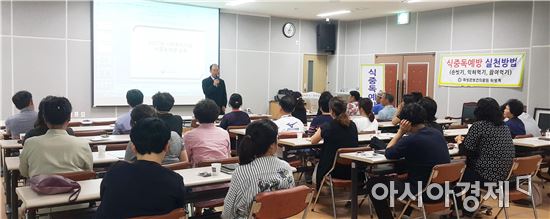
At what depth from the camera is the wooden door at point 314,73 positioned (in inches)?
456

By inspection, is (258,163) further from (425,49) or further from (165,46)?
(425,49)

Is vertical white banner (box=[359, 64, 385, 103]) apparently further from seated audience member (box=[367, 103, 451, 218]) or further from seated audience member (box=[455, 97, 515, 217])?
seated audience member (box=[367, 103, 451, 218])

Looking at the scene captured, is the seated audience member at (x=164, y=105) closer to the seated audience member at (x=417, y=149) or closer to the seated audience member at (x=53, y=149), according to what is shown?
the seated audience member at (x=53, y=149)

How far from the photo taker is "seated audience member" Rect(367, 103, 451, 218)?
11.9 ft

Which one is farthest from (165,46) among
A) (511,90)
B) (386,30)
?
(511,90)

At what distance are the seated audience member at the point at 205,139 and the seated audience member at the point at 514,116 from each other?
3774 mm

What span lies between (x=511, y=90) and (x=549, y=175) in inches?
139

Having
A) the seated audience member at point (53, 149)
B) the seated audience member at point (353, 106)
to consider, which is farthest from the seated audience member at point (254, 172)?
the seated audience member at point (353, 106)

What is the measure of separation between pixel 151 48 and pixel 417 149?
261 inches

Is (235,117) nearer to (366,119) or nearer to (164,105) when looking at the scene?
(366,119)

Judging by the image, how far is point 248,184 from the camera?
8.19 ft

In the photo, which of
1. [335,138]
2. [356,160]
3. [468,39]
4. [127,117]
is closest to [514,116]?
[335,138]

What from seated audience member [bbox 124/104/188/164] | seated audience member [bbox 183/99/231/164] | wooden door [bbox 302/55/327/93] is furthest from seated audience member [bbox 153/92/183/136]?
wooden door [bbox 302/55/327/93]

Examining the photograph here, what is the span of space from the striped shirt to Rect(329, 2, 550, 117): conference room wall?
23.9 ft
